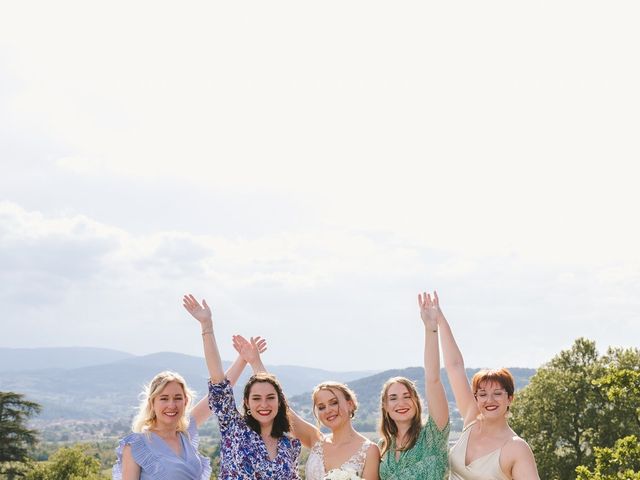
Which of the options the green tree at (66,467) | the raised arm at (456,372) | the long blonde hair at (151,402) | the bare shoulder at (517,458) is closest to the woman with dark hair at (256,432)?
the long blonde hair at (151,402)

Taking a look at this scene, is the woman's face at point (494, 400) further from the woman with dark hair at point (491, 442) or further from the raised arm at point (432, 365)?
the raised arm at point (432, 365)

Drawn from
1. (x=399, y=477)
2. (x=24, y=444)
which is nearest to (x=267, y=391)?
(x=399, y=477)

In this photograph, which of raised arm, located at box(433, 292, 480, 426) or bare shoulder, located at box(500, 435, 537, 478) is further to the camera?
raised arm, located at box(433, 292, 480, 426)

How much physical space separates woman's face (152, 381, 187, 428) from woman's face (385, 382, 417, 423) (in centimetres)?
228

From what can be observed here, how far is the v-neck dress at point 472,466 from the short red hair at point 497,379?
585 millimetres

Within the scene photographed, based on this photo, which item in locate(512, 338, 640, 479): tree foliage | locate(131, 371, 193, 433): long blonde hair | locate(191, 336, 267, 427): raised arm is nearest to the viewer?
locate(131, 371, 193, 433): long blonde hair

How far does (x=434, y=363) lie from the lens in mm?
7730

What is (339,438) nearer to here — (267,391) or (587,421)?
(267,391)

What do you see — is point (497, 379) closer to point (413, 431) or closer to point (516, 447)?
point (516, 447)

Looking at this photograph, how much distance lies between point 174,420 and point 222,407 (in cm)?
54

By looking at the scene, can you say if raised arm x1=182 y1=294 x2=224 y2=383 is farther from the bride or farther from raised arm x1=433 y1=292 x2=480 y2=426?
raised arm x1=433 y1=292 x2=480 y2=426

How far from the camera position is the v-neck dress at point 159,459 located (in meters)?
7.48

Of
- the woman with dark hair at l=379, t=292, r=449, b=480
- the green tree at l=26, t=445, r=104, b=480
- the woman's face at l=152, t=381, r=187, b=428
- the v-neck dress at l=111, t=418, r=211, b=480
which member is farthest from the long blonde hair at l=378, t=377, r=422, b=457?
the green tree at l=26, t=445, r=104, b=480

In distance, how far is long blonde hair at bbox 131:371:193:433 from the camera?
25.2 ft
